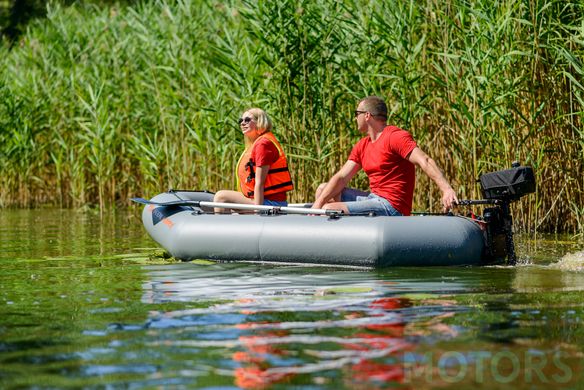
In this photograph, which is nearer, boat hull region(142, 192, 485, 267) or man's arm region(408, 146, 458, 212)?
man's arm region(408, 146, 458, 212)

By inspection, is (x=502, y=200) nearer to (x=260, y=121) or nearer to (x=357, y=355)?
(x=260, y=121)

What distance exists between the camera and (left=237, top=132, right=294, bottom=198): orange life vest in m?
8.84

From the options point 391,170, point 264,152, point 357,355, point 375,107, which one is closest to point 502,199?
point 391,170

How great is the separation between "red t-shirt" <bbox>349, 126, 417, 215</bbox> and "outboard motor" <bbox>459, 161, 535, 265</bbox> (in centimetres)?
65

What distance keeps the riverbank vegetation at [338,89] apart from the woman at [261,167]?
167cm

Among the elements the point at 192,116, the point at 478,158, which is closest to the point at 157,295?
the point at 478,158

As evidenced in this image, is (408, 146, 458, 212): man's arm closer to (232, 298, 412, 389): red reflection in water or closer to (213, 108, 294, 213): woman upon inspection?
(213, 108, 294, 213): woman

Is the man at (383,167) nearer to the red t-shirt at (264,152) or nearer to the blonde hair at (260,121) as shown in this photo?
the red t-shirt at (264,152)

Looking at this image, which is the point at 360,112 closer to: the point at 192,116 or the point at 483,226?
the point at 483,226

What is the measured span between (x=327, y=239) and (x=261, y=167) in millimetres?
1200

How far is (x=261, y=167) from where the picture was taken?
871 centimetres

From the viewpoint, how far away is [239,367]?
4.31 m

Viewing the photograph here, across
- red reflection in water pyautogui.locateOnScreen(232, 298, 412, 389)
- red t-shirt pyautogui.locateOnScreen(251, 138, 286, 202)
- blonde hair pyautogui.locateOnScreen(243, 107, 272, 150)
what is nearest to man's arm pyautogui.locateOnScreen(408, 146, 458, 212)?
red t-shirt pyautogui.locateOnScreen(251, 138, 286, 202)

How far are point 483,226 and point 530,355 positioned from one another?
331cm
